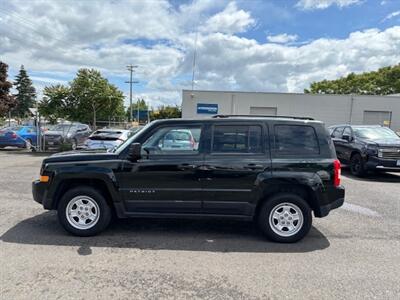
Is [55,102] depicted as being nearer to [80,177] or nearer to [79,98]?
[79,98]

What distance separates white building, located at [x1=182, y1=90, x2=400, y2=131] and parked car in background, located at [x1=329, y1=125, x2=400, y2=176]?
13178 mm

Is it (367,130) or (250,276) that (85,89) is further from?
(250,276)

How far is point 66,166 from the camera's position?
5.03 m

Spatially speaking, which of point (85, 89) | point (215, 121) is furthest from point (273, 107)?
point (215, 121)

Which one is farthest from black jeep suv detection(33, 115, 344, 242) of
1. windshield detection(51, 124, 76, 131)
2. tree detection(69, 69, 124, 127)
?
windshield detection(51, 124, 76, 131)

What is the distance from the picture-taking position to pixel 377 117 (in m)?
27.0

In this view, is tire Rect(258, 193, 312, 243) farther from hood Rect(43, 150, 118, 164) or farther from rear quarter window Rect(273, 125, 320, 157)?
hood Rect(43, 150, 118, 164)

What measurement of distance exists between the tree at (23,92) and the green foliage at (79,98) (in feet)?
208

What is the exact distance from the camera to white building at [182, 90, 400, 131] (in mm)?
26484

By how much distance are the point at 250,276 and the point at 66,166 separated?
304cm

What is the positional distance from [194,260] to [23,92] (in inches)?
3418

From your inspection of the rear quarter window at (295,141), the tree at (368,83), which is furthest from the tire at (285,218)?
the tree at (368,83)

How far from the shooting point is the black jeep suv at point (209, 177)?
4.95m

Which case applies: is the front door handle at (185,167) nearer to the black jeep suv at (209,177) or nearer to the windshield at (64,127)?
the black jeep suv at (209,177)
